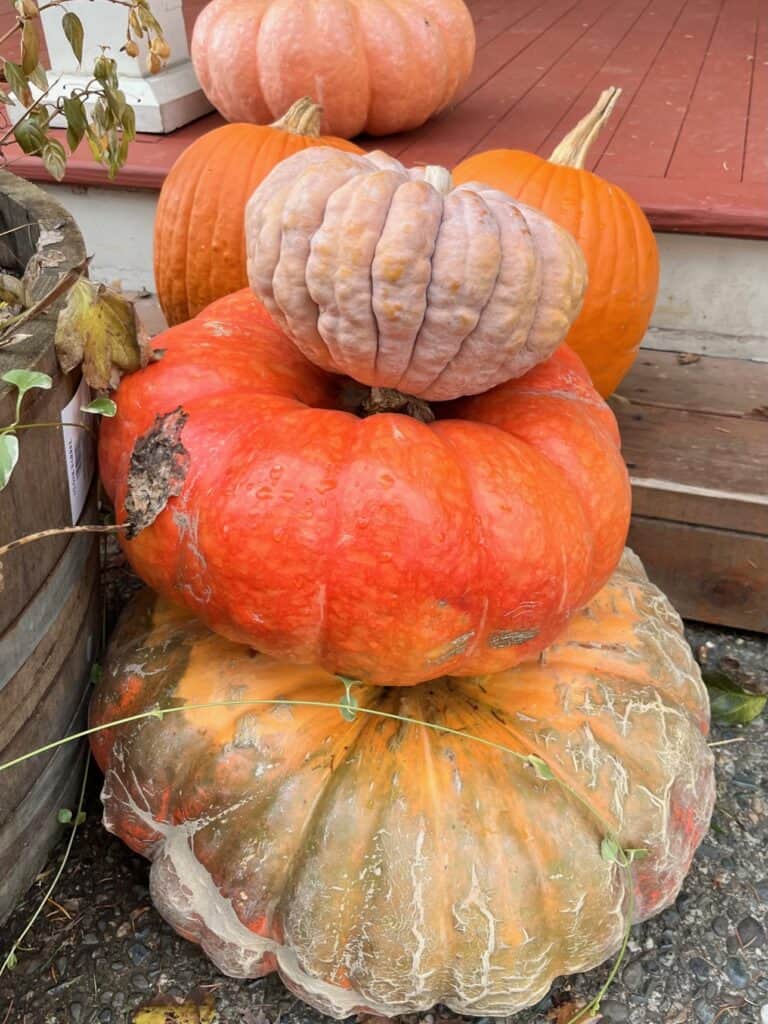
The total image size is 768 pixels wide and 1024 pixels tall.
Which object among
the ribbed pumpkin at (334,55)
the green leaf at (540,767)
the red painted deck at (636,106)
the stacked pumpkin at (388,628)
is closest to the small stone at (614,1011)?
the stacked pumpkin at (388,628)

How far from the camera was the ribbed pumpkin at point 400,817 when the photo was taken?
1.18 meters

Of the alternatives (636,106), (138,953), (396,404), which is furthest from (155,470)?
(636,106)

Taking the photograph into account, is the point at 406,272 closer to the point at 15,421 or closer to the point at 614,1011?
the point at 15,421

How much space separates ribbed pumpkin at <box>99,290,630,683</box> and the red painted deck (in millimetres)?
1107

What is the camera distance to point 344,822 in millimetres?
1194

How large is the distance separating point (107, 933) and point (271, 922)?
1.02 feet

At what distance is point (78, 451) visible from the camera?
126 centimetres

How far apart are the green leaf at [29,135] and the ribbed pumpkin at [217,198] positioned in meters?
0.51

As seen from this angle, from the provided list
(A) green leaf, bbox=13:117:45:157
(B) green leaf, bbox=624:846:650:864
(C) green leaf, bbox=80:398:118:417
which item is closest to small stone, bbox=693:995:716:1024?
(B) green leaf, bbox=624:846:650:864

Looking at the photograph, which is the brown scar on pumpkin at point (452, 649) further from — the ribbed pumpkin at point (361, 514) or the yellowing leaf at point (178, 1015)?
the yellowing leaf at point (178, 1015)

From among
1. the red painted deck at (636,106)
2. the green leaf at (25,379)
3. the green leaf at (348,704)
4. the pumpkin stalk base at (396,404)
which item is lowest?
the green leaf at (348,704)

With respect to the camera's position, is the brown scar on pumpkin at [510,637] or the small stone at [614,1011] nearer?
the brown scar on pumpkin at [510,637]

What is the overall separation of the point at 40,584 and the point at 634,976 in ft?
3.32

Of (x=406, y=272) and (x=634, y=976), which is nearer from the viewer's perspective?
(x=406, y=272)
